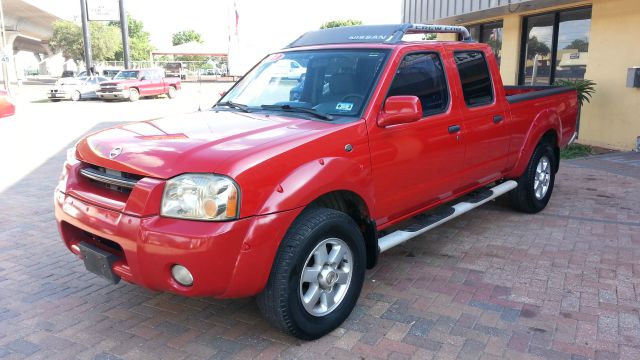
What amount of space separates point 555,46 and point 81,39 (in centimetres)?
5713

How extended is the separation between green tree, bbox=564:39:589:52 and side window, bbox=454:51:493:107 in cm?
677

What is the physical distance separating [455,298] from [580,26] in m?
8.90

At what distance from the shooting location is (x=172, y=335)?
3.40 meters

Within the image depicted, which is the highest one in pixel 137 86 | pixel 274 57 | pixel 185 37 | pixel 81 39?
pixel 185 37

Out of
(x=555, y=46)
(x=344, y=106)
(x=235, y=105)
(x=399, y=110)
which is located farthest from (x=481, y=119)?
(x=555, y=46)

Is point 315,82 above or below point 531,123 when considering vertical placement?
above

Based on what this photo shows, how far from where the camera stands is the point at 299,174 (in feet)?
10.0

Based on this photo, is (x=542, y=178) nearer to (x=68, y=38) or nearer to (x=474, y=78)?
(x=474, y=78)

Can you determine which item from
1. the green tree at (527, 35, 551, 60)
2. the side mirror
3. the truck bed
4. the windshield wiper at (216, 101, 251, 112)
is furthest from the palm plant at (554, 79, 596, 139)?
the windshield wiper at (216, 101, 251, 112)

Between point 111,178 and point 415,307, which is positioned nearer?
point 111,178

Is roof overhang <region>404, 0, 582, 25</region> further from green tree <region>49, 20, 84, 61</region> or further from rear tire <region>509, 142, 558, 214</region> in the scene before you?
green tree <region>49, 20, 84, 61</region>

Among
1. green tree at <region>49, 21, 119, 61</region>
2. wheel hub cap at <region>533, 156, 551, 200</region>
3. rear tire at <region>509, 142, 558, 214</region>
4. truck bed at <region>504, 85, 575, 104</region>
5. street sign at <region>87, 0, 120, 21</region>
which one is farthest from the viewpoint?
green tree at <region>49, 21, 119, 61</region>

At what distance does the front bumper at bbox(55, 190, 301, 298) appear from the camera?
8.98 ft

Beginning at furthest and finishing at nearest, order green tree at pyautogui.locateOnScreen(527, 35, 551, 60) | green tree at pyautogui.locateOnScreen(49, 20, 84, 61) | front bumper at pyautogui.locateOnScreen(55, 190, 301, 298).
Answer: green tree at pyautogui.locateOnScreen(49, 20, 84, 61) → green tree at pyautogui.locateOnScreen(527, 35, 551, 60) → front bumper at pyautogui.locateOnScreen(55, 190, 301, 298)
